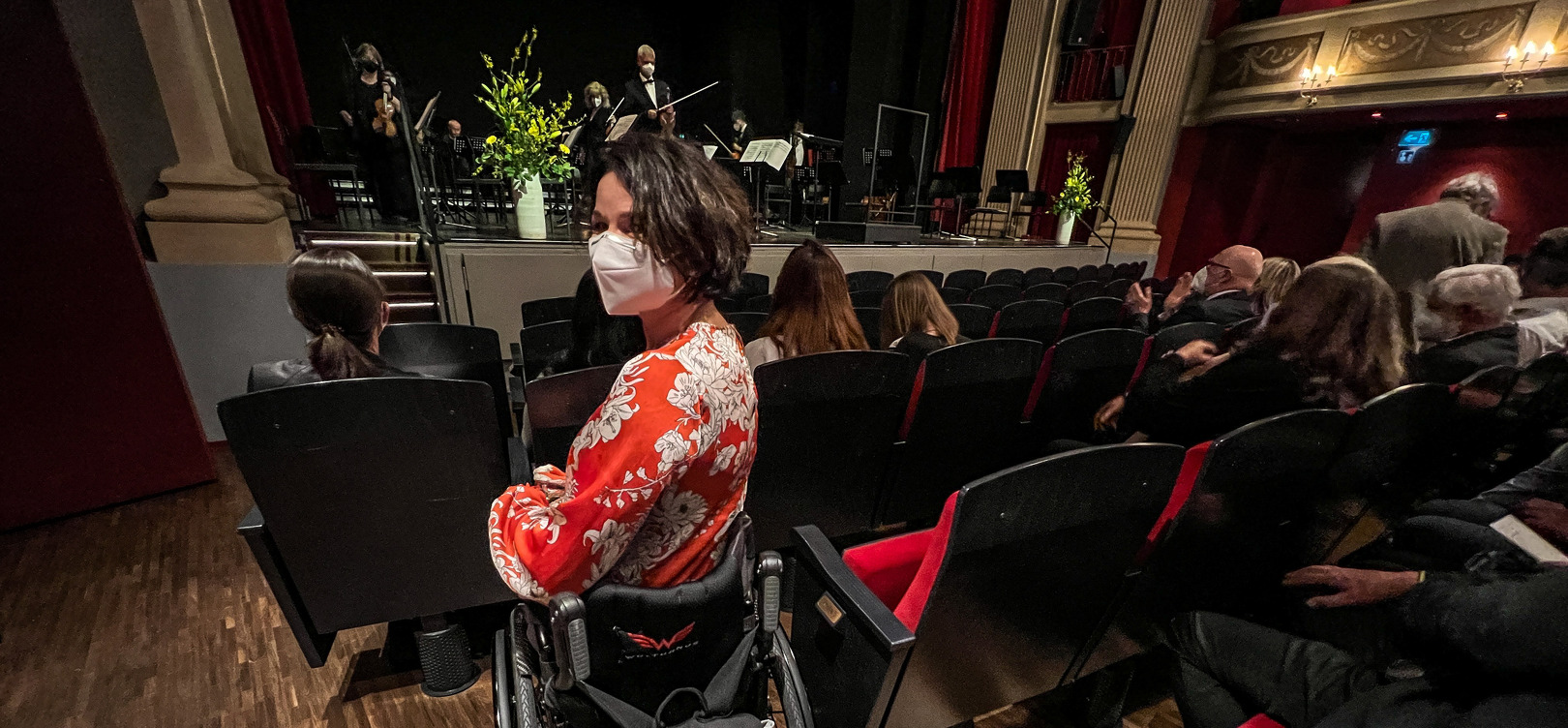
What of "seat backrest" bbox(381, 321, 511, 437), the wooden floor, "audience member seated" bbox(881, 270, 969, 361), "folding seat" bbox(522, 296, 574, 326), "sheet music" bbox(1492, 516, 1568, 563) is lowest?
the wooden floor

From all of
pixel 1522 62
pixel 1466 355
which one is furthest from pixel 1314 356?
pixel 1522 62

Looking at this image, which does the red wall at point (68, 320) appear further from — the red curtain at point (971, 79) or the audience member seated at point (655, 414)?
the red curtain at point (971, 79)

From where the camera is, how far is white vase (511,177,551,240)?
413 centimetres

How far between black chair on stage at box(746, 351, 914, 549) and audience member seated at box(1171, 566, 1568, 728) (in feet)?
2.76

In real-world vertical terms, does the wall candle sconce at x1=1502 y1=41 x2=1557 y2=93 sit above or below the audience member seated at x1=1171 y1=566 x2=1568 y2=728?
above

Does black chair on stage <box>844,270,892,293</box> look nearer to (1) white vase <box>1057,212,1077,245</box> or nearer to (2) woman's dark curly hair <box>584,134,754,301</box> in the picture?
(2) woman's dark curly hair <box>584,134,754,301</box>

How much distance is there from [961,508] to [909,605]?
0.27 meters

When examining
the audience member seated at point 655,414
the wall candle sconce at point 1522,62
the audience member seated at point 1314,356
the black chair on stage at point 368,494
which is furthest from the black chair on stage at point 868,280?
the wall candle sconce at point 1522,62

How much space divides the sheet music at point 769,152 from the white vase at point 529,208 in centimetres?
223

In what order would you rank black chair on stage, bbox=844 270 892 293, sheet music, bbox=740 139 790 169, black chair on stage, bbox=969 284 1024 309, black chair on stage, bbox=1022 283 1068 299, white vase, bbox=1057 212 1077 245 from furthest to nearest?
white vase, bbox=1057 212 1077 245, sheet music, bbox=740 139 790 169, black chair on stage, bbox=844 270 892 293, black chair on stage, bbox=1022 283 1068 299, black chair on stage, bbox=969 284 1024 309

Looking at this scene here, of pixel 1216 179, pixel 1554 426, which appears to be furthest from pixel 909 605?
pixel 1216 179

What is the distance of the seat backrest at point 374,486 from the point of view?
3.36ft

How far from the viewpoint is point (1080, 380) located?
2.12m

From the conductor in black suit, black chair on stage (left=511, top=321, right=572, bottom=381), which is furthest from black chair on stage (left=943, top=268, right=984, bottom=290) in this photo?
black chair on stage (left=511, top=321, right=572, bottom=381)
